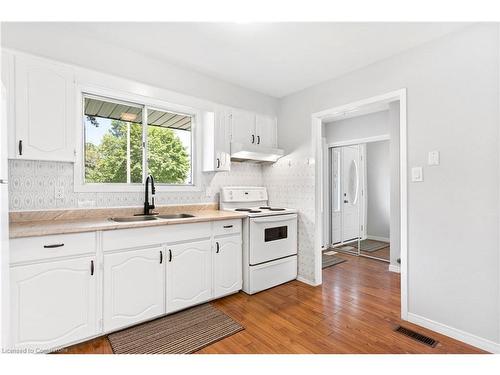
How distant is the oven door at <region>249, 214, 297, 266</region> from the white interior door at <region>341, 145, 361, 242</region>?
2.12 metres

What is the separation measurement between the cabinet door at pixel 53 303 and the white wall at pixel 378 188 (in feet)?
17.4

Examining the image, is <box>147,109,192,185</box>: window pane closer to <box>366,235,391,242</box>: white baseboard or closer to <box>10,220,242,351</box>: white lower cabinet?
<box>10,220,242,351</box>: white lower cabinet

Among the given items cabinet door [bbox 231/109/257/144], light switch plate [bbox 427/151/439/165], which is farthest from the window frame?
light switch plate [bbox 427/151/439/165]

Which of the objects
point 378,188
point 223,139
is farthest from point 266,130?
point 378,188

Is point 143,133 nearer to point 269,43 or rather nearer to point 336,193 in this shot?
point 269,43

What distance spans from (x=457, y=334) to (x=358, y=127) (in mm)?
3448

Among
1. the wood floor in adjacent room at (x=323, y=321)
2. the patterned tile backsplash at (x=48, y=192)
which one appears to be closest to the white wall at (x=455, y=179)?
the wood floor in adjacent room at (x=323, y=321)

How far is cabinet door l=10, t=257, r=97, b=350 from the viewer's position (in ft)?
5.23

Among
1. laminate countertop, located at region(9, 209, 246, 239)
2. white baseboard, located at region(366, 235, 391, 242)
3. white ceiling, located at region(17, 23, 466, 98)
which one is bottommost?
white baseboard, located at region(366, 235, 391, 242)

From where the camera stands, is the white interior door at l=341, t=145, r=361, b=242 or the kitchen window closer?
the kitchen window

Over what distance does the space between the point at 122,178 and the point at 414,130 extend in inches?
113

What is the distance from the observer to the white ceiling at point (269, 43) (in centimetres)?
207

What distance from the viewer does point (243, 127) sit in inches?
129

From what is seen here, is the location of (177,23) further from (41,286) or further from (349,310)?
(349,310)
